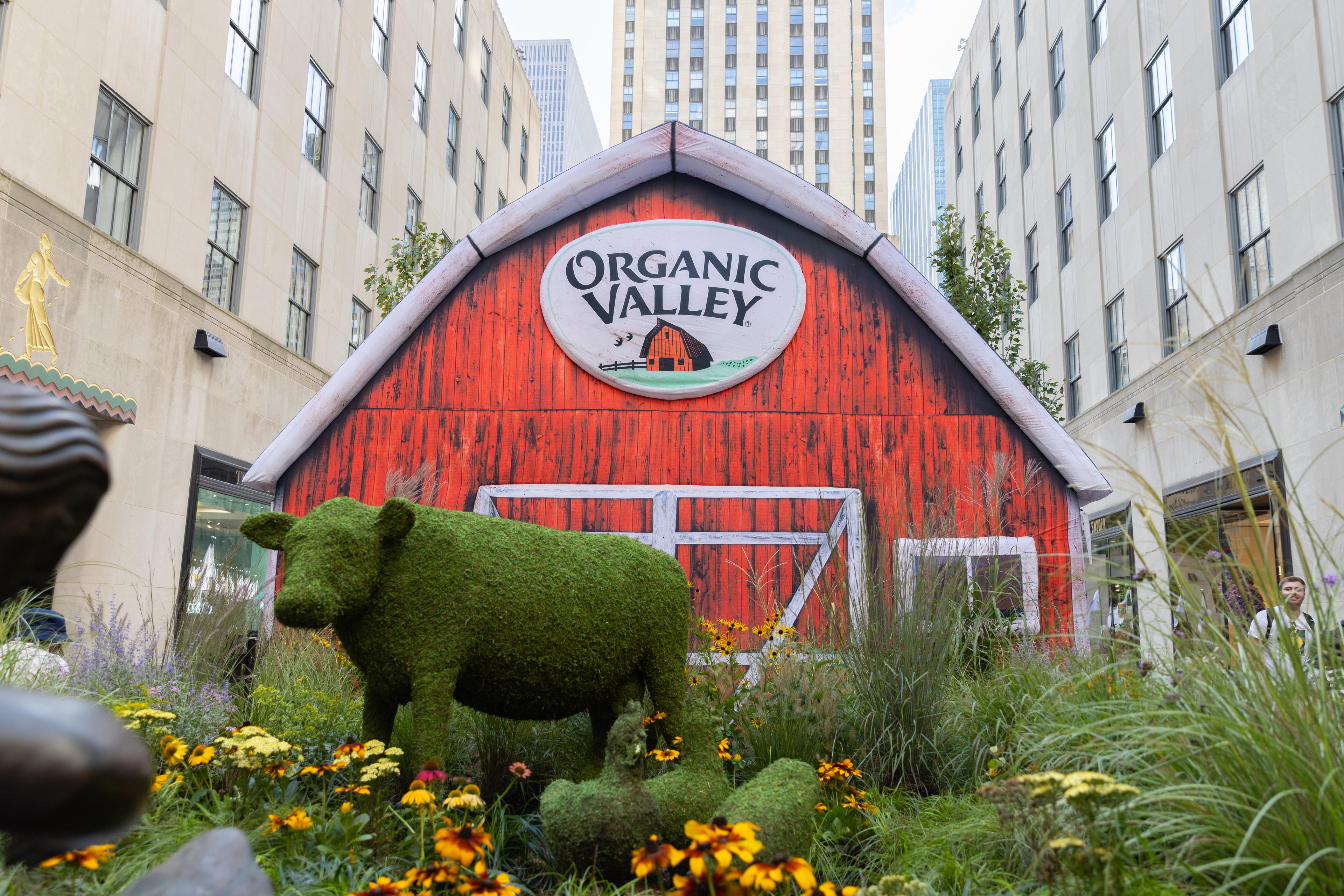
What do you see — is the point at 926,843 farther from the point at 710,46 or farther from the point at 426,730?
the point at 710,46

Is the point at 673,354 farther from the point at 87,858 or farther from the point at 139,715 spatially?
the point at 87,858

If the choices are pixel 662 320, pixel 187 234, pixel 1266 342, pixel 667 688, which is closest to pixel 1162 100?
pixel 1266 342

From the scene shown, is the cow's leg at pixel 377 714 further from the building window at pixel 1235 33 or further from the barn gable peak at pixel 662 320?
the building window at pixel 1235 33

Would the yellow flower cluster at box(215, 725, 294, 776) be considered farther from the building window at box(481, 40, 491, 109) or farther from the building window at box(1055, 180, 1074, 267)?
the building window at box(481, 40, 491, 109)

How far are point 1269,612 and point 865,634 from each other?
80.2 inches

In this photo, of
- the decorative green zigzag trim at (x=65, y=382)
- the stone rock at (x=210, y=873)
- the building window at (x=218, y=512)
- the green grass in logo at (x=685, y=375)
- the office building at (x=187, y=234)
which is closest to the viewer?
the stone rock at (x=210, y=873)

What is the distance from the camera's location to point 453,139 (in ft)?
72.5

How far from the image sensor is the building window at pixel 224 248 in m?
12.6

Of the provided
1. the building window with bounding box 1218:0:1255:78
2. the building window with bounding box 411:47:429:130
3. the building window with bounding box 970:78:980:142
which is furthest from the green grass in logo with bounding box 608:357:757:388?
the building window with bounding box 970:78:980:142

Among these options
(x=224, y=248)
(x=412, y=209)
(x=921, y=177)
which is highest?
(x=921, y=177)

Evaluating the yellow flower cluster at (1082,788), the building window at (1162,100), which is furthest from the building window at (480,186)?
the yellow flower cluster at (1082,788)

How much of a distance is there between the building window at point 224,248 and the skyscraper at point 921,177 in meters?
111

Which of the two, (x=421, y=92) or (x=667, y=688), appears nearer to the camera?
(x=667, y=688)

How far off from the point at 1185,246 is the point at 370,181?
1439 cm
